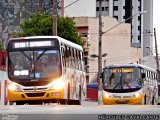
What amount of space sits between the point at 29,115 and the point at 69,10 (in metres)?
93.9

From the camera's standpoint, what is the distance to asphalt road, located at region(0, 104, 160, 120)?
473cm

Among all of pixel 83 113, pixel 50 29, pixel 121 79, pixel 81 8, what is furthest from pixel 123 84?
pixel 81 8

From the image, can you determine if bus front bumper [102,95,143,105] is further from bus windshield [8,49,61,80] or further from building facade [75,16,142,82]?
building facade [75,16,142,82]

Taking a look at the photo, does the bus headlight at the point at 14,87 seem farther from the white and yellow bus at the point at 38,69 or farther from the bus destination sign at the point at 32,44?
the bus destination sign at the point at 32,44

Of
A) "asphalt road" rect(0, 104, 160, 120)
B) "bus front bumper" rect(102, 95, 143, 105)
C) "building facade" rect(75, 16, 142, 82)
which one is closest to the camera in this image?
"asphalt road" rect(0, 104, 160, 120)

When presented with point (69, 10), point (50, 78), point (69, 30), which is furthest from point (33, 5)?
point (50, 78)

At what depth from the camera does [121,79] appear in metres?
30.1

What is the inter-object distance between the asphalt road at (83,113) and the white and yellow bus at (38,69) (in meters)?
16.9

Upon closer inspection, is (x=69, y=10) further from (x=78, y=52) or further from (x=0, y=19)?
(x=78, y=52)

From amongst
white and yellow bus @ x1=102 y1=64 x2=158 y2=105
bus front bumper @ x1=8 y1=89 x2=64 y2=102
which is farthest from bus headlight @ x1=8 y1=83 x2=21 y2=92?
white and yellow bus @ x1=102 y1=64 x2=158 y2=105

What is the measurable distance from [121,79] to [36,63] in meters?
9.07

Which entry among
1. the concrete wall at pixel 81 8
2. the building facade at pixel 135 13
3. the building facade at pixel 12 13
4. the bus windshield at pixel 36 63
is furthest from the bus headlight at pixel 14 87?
the building facade at pixel 135 13

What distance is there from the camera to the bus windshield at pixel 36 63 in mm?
21953

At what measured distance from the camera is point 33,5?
81.4m
